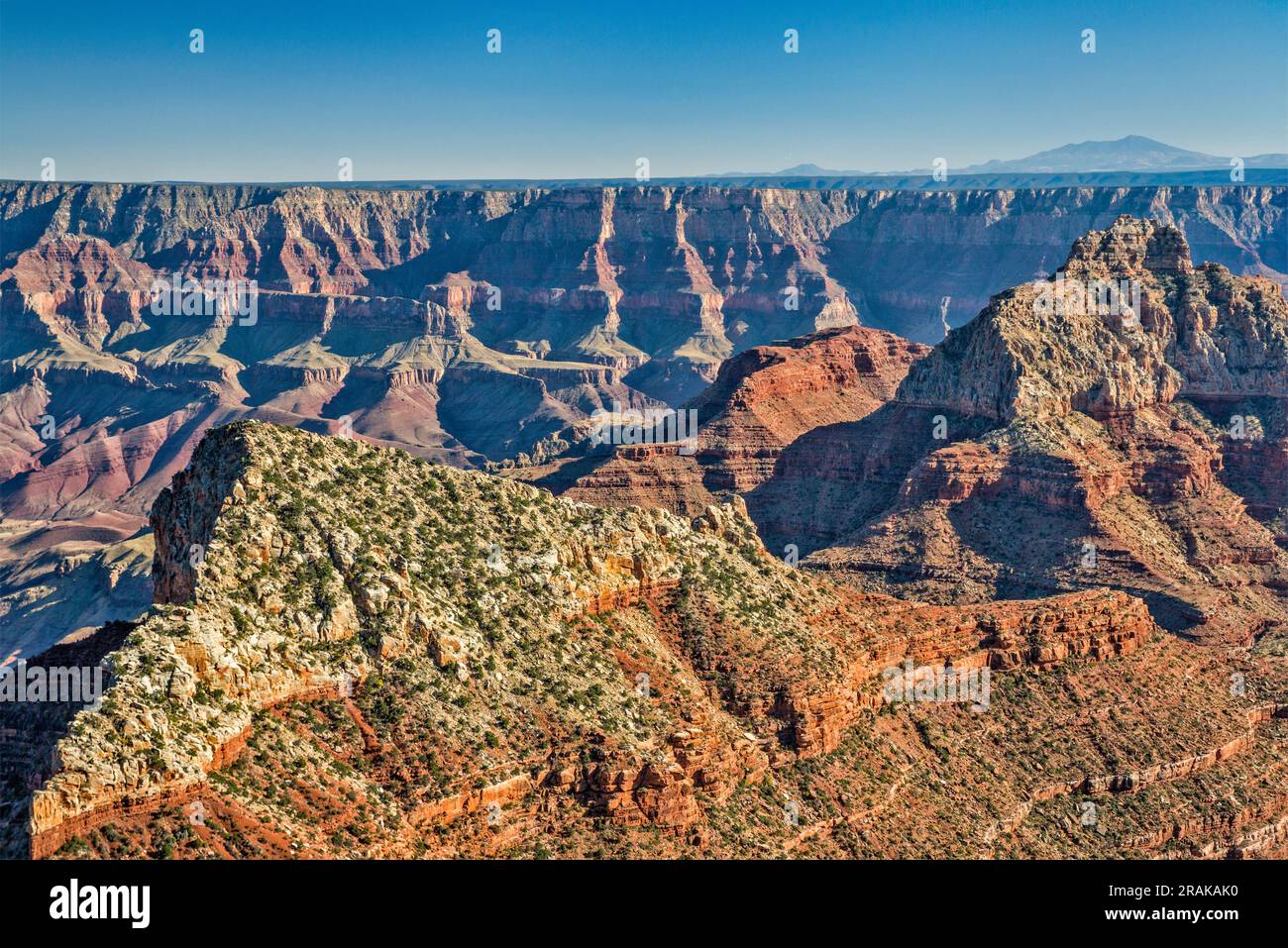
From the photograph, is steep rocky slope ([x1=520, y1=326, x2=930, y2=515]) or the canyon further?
steep rocky slope ([x1=520, y1=326, x2=930, y2=515])

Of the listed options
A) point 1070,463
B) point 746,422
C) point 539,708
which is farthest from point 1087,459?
point 539,708

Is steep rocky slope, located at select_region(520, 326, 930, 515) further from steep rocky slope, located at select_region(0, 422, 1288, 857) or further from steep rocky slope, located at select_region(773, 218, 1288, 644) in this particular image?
steep rocky slope, located at select_region(0, 422, 1288, 857)

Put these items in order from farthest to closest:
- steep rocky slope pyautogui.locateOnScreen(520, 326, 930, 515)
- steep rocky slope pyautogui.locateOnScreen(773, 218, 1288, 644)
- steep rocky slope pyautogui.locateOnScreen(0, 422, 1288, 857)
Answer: steep rocky slope pyautogui.locateOnScreen(520, 326, 930, 515) → steep rocky slope pyautogui.locateOnScreen(773, 218, 1288, 644) → steep rocky slope pyautogui.locateOnScreen(0, 422, 1288, 857)

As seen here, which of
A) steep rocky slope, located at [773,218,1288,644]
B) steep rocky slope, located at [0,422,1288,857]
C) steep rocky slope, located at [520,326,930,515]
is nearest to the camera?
steep rocky slope, located at [0,422,1288,857]

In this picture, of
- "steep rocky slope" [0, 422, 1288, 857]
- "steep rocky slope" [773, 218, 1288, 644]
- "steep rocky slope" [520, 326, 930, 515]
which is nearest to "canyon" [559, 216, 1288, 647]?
"steep rocky slope" [773, 218, 1288, 644]

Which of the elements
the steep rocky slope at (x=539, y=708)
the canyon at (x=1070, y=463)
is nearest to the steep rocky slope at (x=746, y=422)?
the canyon at (x=1070, y=463)

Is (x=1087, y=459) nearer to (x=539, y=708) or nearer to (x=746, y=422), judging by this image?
(x=746, y=422)
